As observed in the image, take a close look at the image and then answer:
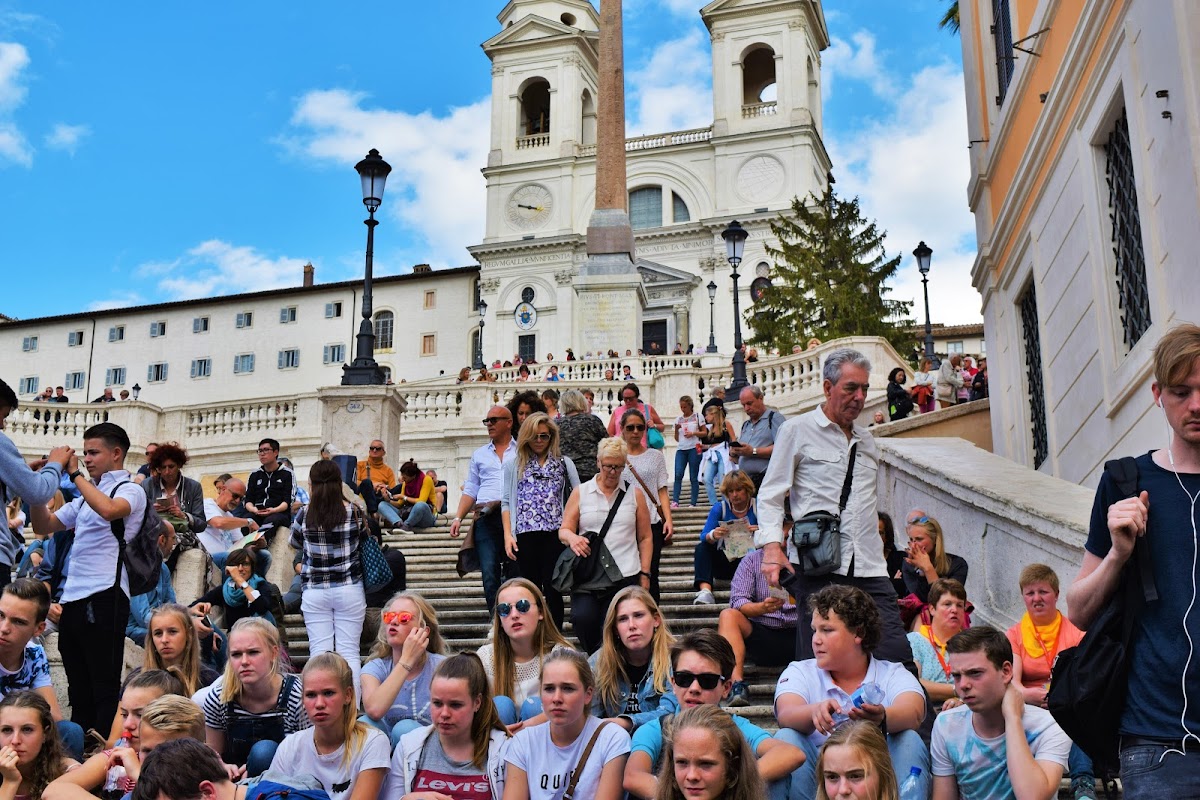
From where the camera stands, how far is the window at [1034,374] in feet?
44.8

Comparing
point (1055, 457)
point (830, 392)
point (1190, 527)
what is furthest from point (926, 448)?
point (1190, 527)

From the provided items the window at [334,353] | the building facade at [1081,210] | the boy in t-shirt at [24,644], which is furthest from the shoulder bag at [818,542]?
the window at [334,353]

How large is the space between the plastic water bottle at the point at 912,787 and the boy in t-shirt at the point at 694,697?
1.42 ft

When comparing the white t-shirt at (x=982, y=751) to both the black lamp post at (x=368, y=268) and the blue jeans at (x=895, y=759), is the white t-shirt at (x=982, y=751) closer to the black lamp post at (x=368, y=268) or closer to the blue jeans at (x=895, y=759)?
the blue jeans at (x=895, y=759)

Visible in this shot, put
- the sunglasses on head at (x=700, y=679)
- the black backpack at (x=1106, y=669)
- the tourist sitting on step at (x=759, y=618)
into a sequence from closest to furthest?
the black backpack at (x=1106, y=669) → the sunglasses on head at (x=700, y=679) → the tourist sitting on step at (x=759, y=618)

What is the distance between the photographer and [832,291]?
147 feet

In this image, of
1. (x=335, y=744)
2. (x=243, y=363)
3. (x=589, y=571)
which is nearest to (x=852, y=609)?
(x=335, y=744)

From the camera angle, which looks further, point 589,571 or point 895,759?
point 589,571

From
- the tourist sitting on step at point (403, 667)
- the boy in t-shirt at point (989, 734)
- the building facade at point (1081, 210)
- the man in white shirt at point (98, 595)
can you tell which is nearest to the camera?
the boy in t-shirt at point (989, 734)

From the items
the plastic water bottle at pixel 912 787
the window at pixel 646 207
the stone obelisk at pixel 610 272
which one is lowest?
the plastic water bottle at pixel 912 787

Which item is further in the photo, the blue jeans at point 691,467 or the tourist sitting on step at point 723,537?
the blue jeans at point 691,467

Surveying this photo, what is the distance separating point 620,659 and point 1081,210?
22.3 ft

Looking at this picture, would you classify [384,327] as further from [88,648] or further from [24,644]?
[24,644]

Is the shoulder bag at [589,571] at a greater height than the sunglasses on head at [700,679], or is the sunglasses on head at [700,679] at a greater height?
the shoulder bag at [589,571]
